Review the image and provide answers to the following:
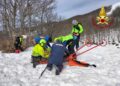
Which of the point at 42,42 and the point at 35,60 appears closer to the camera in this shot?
the point at 35,60

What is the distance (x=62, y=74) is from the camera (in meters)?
11.4

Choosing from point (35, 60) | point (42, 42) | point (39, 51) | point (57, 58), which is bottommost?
point (35, 60)

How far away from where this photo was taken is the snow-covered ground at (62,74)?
1025cm

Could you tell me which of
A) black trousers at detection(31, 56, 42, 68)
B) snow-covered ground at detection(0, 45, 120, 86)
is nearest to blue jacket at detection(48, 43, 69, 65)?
snow-covered ground at detection(0, 45, 120, 86)

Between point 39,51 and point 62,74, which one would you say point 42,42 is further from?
point 62,74

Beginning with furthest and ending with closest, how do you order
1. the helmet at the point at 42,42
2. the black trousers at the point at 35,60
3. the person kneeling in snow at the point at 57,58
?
the helmet at the point at 42,42, the black trousers at the point at 35,60, the person kneeling in snow at the point at 57,58

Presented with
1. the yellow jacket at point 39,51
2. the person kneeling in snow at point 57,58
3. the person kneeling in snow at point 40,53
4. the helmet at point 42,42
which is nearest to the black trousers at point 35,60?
the person kneeling in snow at point 40,53

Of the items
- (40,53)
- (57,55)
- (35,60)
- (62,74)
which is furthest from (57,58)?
(40,53)

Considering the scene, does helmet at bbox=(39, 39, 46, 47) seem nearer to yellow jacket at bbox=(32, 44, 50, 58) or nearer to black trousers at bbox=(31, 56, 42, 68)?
yellow jacket at bbox=(32, 44, 50, 58)

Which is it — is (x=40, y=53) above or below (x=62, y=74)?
above

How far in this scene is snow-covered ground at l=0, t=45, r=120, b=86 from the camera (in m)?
10.3

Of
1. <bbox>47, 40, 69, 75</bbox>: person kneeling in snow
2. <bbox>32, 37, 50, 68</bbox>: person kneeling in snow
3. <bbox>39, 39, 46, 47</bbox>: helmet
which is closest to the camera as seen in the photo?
<bbox>47, 40, 69, 75</bbox>: person kneeling in snow

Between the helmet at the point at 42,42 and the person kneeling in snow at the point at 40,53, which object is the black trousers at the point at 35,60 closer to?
the person kneeling in snow at the point at 40,53

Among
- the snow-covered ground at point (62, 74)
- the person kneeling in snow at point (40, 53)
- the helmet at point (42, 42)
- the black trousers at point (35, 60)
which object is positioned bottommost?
the snow-covered ground at point (62, 74)
